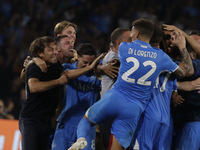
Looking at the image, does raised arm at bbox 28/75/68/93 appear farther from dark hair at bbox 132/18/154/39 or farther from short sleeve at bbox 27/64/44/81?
dark hair at bbox 132/18/154/39

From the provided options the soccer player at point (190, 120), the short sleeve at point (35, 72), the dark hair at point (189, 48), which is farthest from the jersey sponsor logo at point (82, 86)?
the dark hair at point (189, 48)

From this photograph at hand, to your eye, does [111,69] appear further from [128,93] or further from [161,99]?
[161,99]

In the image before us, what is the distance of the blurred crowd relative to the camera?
11.0 meters

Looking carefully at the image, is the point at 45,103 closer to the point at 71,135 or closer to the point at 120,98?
the point at 71,135

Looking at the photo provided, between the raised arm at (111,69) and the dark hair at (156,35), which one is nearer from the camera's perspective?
the dark hair at (156,35)

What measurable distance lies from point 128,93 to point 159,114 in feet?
1.67

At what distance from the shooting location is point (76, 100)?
541 cm

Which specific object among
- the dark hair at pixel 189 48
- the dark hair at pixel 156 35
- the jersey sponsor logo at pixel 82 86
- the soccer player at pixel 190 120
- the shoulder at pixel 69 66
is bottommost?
the soccer player at pixel 190 120

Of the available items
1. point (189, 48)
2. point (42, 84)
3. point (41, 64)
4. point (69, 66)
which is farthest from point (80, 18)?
point (42, 84)

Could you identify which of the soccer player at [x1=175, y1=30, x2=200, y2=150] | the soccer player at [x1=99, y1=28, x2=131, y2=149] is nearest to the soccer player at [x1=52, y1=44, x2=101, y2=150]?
the soccer player at [x1=99, y1=28, x2=131, y2=149]

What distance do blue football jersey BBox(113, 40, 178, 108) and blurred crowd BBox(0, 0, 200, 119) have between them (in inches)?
245

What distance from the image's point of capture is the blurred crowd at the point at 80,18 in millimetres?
10992

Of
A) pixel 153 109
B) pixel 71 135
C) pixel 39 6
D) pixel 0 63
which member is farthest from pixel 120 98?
pixel 39 6

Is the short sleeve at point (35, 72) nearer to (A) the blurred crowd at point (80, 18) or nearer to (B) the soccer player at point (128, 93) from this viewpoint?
(B) the soccer player at point (128, 93)
